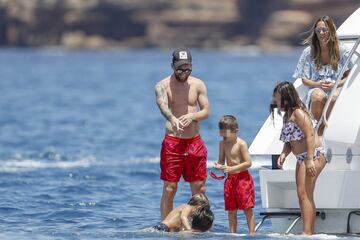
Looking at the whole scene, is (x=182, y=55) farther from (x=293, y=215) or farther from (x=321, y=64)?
(x=293, y=215)

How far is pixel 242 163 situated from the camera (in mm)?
11992

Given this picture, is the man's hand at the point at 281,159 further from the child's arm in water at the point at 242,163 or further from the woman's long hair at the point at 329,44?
the woman's long hair at the point at 329,44

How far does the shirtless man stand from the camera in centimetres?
1226

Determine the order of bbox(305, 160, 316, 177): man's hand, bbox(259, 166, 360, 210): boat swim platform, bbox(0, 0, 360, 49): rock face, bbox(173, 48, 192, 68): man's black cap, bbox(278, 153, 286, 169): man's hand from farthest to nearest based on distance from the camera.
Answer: bbox(0, 0, 360, 49): rock face < bbox(173, 48, 192, 68): man's black cap < bbox(278, 153, 286, 169): man's hand < bbox(259, 166, 360, 210): boat swim platform < bbox(305, 160, 316, 177): man's hand

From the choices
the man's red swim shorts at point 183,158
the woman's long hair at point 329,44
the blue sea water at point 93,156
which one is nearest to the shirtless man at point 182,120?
the man's red swim shorts at point 183,158

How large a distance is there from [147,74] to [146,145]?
156 ft

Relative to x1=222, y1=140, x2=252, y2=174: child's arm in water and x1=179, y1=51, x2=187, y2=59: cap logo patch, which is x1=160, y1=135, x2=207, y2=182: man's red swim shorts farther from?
x1=179, y1=51, x2=187, y2=59: cap logo patch

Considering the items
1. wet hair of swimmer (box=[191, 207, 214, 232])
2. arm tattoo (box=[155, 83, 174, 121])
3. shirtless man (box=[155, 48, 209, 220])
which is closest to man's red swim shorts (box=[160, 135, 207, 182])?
shirtless man (box=[155, 48, 209, 220])

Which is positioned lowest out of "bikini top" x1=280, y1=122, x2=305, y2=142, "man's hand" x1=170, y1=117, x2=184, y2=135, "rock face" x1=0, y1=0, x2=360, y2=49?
"bikini top" x1=280, y1=122, x2=305, y2=142

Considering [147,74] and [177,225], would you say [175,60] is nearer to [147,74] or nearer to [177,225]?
[177,225]

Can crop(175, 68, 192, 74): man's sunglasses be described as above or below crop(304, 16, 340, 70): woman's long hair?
below

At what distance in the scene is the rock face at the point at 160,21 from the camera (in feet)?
404

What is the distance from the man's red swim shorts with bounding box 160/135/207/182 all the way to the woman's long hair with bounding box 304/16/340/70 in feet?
4.51

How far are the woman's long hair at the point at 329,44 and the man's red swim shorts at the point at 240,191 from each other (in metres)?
1.24
